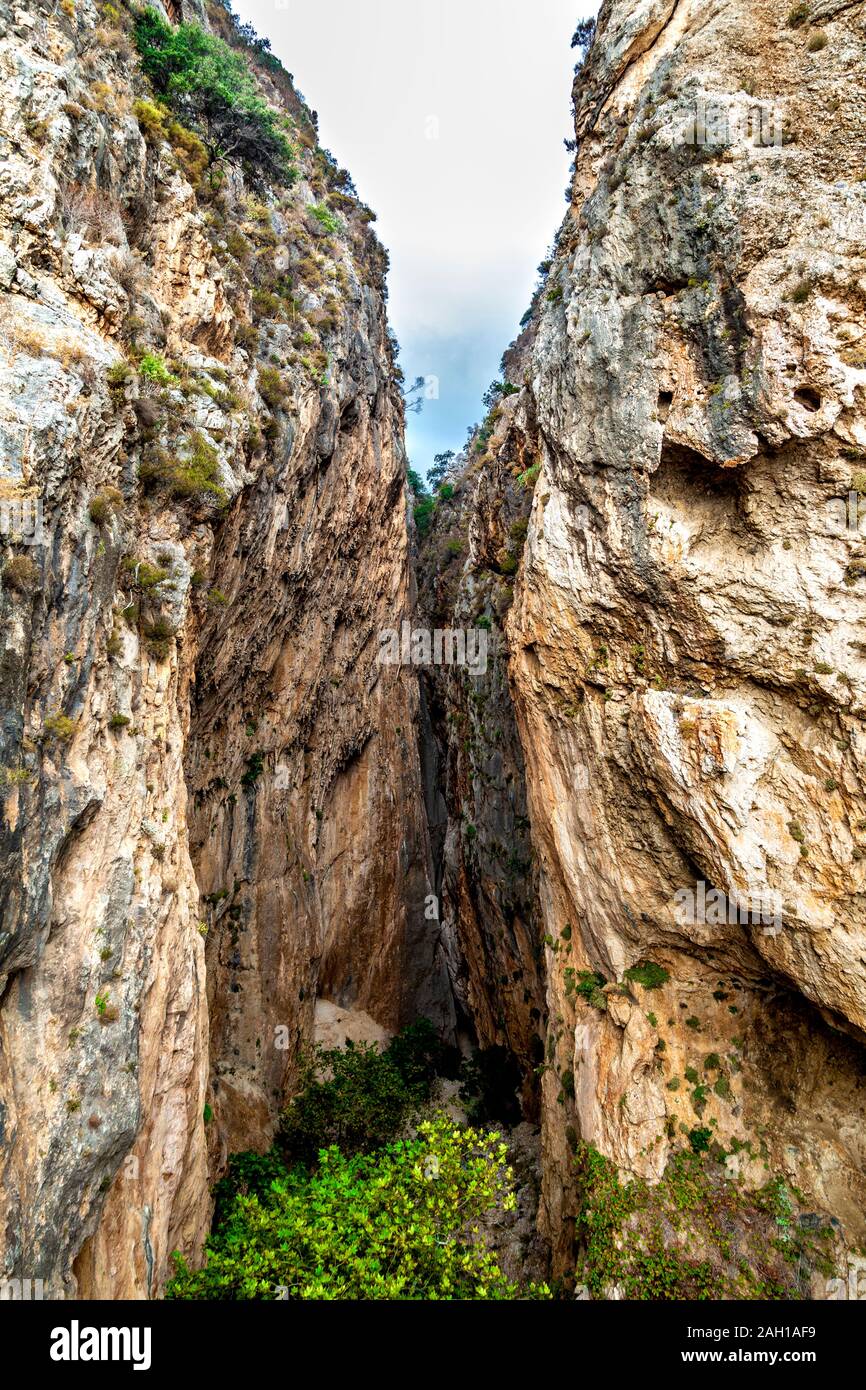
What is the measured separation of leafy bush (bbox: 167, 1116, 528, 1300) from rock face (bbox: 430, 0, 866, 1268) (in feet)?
10.7

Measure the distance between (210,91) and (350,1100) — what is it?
32948mm

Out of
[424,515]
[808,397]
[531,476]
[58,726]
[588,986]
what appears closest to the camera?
[58,726]

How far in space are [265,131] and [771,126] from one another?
63.4 ft

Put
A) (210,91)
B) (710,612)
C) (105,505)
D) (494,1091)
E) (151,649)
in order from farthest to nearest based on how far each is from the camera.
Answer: (494,1091)
(210,91)
(151,649)
(710,612)
(105,505)

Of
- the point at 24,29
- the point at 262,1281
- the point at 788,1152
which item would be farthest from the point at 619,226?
the point at 262,1281

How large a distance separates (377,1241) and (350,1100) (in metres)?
10.9

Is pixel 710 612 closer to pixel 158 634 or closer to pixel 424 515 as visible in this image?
pixel 158 634

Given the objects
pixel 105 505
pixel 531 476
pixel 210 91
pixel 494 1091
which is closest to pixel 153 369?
pixel 105 505

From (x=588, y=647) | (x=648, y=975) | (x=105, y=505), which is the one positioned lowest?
(x=648, y=975)

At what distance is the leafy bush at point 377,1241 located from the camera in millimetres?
11242

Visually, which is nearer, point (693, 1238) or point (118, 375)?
point (118, 375)

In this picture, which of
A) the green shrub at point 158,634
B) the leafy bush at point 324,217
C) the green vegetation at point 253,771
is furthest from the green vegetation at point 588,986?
the leafy bush at point 324,217

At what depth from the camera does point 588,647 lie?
47.7 ft

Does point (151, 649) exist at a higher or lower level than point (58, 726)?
higher
